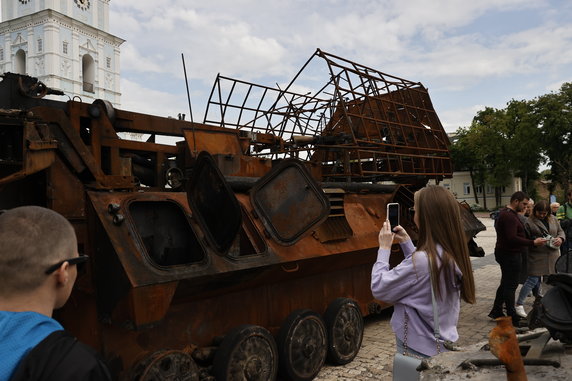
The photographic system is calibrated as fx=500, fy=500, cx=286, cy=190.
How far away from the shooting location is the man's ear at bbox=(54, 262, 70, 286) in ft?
5.14

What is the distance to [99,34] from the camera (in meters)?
51.8

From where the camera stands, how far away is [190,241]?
→ 4.82 m

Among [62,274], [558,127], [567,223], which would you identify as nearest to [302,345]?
[62,274]

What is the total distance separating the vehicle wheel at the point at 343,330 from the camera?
5.84 meters

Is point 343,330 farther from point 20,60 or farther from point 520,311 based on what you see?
point 20,60

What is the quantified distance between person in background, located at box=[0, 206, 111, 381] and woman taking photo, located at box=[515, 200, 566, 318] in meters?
7.57

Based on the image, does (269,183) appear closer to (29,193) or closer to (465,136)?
(29,193)

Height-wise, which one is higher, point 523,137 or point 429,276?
point 523,137

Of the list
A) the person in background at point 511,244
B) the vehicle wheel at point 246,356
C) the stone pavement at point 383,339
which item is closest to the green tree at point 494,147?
the stone pavement at point 383,339

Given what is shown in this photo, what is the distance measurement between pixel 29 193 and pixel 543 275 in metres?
7.30

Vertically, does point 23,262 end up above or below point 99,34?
below

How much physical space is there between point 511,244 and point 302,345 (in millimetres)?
3756

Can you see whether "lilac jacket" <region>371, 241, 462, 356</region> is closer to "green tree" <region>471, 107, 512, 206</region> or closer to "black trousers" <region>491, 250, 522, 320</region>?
"black trousers" <region>491, 250, 522, 320</region>

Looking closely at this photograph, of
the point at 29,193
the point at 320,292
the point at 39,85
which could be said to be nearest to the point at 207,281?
the point at 29,193
